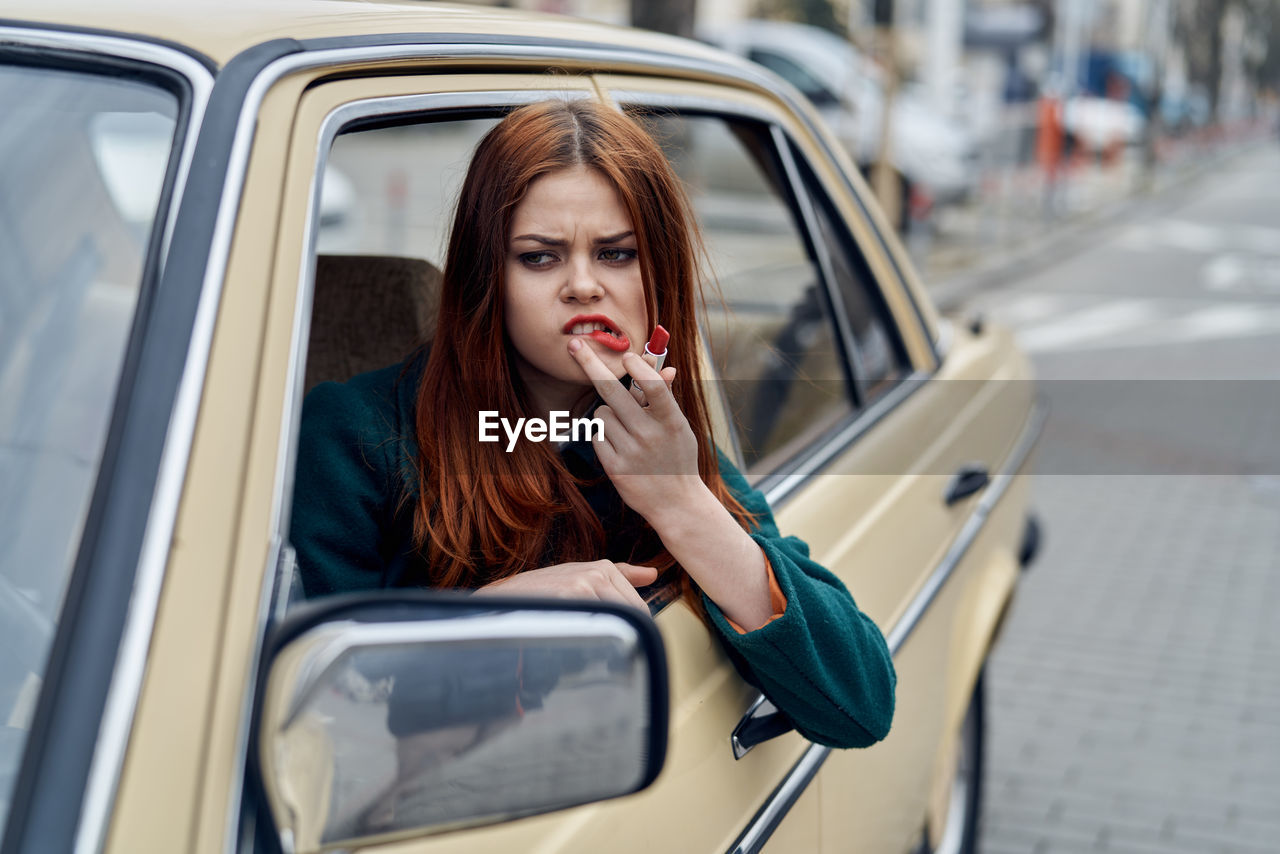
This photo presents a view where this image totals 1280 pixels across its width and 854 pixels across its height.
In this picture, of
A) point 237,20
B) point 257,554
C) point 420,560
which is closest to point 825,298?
point 420,560

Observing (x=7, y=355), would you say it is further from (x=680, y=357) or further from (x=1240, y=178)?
(x=1240, y=178)

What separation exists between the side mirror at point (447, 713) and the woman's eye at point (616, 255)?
0.53 metres

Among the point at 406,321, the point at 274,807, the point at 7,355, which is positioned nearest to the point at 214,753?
the point at 274,807

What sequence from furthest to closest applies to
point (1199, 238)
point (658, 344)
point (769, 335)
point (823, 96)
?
point (1199, 238) → point (823, 96) → point (769, 335) → point (658, 344)

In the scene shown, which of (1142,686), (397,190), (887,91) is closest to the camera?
(1142,686)

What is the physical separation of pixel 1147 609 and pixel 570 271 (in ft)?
13.8

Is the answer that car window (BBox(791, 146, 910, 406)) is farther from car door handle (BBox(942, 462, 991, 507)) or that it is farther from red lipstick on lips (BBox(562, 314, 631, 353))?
red lipstick on lips (BBox(562, 314, 631, 353))

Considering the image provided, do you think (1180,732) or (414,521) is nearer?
(414,521)

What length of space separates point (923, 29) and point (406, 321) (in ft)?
96.2

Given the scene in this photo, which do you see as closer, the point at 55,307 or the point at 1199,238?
the point at 55,307

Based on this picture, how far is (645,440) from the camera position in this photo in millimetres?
1253

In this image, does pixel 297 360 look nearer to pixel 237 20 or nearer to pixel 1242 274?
pixel 237 20

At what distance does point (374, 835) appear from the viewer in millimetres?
938

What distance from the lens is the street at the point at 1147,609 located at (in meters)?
3.56
